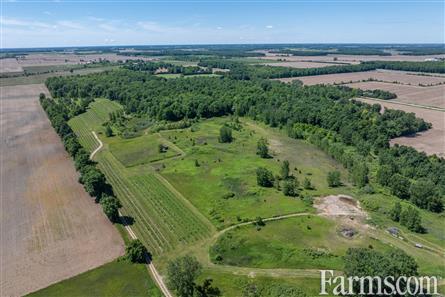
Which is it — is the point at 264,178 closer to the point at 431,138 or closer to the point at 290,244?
the point at 290,244

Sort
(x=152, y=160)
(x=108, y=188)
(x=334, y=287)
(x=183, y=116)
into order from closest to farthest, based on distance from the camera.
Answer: (x=334, y=287)
(x=108, y=188)
(x=152, y=160)
(x=183, y=116)

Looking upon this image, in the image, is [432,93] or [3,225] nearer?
[3,225]

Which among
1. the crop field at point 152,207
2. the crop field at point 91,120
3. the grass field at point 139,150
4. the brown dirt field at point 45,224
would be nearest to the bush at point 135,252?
the crop field at point 152,207

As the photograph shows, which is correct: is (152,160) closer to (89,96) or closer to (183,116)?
(183,116)

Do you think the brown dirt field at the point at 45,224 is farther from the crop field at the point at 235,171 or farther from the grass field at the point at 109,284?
the crop field at the point at 235,171

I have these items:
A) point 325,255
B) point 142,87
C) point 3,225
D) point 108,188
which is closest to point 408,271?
point 325,255

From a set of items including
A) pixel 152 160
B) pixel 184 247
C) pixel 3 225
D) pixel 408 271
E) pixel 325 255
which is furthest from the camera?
pixel 152 160
